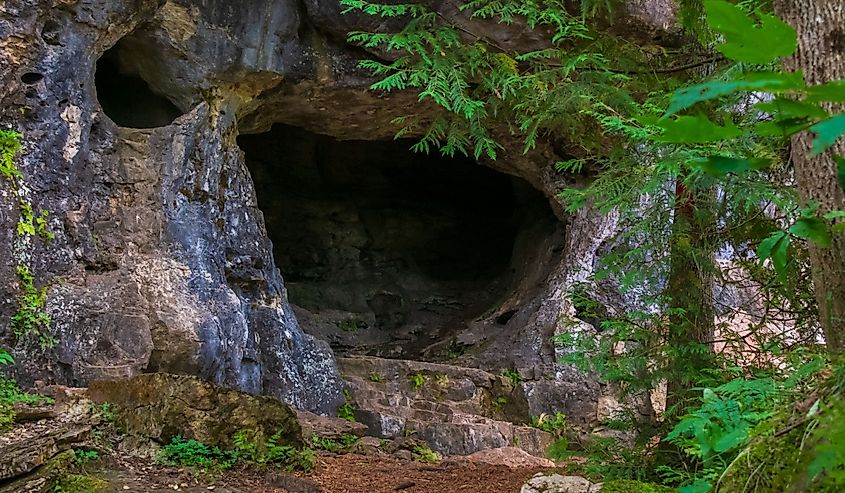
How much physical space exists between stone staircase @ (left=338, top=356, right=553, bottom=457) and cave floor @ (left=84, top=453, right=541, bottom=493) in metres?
1.48

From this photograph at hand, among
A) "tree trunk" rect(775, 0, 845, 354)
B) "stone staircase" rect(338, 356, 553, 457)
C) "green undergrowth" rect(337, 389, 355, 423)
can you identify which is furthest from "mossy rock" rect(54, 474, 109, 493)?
"green undergrowth" rect(337, 389, 355, 423)

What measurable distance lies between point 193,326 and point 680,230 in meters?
5.20

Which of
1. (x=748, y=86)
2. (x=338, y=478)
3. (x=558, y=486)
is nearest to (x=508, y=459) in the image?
(x=338, y=478)

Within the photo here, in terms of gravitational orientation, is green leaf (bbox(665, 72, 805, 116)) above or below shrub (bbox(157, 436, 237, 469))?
above

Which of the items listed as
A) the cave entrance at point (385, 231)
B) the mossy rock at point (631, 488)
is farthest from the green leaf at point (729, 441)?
the cave entrance at point (385, 231)

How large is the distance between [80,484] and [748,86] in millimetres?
4249

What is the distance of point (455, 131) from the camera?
5.52 metres

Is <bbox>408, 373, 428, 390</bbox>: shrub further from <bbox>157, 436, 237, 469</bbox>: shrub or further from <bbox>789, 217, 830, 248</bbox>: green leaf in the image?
<bbox>789, 217, 830, 248</bbox>: green leaf

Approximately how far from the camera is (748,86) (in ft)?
2.43

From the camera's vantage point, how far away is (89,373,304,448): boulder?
4.92m

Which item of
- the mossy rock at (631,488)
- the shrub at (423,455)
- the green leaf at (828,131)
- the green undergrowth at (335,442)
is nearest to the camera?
the green leaf at (828,131)

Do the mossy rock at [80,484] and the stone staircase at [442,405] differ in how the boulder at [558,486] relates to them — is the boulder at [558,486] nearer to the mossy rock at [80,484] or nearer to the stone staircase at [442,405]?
the mossy rock at [80,484]

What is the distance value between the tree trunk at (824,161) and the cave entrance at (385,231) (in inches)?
425

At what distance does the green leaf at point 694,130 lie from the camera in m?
0.82
